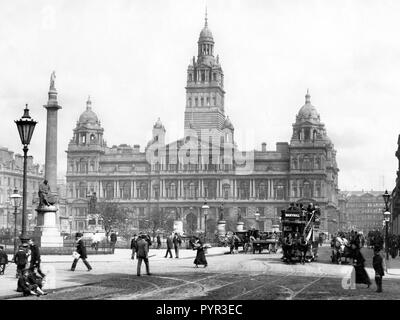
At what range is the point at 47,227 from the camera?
34.6 meters

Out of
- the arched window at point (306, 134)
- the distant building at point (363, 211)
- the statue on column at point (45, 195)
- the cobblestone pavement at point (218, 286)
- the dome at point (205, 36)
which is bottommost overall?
the cobblestone pavement at point (218, 286)

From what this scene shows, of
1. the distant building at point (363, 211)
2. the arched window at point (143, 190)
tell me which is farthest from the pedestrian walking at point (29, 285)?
the distant building at point (363, 211)

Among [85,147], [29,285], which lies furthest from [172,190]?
[29,285]

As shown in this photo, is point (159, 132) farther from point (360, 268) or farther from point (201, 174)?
point (360, 268)

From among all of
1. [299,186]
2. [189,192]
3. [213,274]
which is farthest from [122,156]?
[213,274]

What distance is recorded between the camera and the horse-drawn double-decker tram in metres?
29.3

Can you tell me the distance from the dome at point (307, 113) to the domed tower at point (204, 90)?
1703cm

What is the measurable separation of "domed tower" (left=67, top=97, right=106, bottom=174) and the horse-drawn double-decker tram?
97982 millimetres

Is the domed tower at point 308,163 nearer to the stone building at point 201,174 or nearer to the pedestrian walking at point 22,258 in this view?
the stone building at point 201,174

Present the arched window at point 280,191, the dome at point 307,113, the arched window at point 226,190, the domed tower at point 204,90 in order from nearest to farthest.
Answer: the dome at point 307,113 < the arched window at point 280,191 < the arched window at point 226,190 < the domed tower at point 204,90

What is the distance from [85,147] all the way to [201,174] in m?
21.5

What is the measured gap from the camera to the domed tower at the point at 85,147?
421 feet

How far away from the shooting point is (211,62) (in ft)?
449
